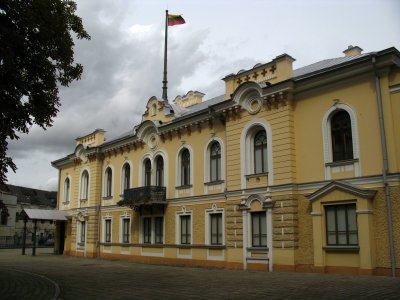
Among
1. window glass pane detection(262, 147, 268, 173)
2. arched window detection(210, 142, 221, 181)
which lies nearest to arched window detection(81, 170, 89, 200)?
arched window detection(210, 142, 221, 181)

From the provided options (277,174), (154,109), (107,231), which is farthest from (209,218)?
(107,231)

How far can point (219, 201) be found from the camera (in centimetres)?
2198

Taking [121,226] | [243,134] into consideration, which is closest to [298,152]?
[243,134]

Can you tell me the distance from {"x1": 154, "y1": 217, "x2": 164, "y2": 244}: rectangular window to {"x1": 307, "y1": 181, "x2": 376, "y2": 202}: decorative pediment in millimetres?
10606

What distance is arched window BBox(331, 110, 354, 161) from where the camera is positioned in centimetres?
1714

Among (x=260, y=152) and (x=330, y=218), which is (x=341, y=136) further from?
(x=260, y=152)

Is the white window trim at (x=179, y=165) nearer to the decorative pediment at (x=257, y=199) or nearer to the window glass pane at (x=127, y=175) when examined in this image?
the decorative pediment at (x=257, y=199)

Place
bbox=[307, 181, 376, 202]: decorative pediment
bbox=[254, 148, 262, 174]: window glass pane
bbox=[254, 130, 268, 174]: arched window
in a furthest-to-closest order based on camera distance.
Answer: bbox=[254, 148, 262, 174]: window glass pane
bbox=[254, 130, 268, 174]: arched window
bbox=[307, 181, 376, 202]: decorative pediment

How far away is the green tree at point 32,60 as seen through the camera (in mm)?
10453

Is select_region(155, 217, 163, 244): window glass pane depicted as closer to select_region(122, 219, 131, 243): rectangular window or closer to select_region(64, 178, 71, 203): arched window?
select_region(122, 219, 131, 243): rectangular window

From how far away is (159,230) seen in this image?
2572cm

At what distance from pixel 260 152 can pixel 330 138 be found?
3.68 metres

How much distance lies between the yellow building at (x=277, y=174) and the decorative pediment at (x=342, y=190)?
0.04m

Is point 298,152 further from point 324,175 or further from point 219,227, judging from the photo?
point 219,227
